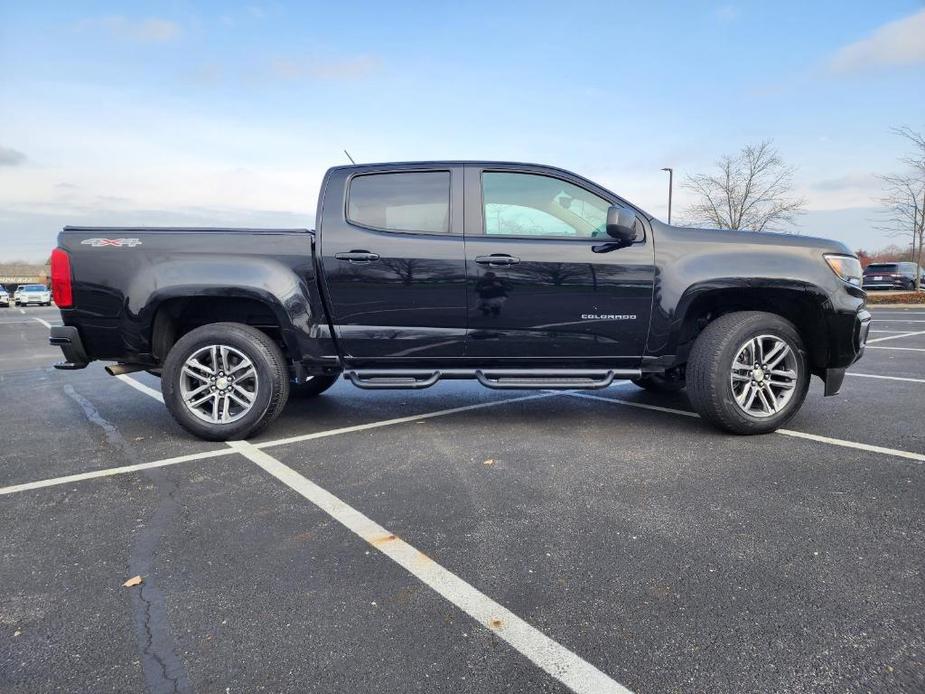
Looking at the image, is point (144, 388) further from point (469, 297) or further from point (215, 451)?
point (469, 297)

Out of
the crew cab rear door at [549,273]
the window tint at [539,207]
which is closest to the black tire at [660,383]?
the crew cab rear door at [549,273]

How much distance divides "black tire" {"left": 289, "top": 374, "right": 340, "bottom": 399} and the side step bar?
61.6 inches

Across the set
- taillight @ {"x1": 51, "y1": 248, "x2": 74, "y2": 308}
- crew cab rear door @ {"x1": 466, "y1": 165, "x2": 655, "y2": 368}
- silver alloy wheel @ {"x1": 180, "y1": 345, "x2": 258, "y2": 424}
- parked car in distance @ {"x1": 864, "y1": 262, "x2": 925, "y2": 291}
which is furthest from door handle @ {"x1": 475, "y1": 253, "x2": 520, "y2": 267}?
parked car in distance @ {"x1": 864, "y1": 262, "x2": 925, "y2": 291}

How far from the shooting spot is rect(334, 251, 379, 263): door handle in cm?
412

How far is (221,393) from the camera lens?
421 cm

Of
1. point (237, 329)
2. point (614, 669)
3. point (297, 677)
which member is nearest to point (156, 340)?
point (237, 329)

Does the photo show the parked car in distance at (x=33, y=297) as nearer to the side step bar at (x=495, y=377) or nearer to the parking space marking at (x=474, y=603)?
the side step bar at (x=495, y=377)

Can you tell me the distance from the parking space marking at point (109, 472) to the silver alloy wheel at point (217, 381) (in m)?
0.32

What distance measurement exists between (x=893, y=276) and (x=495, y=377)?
94.3 feet

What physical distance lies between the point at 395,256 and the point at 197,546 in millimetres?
2280

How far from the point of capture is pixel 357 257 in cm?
412

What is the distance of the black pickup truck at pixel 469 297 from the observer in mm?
4090

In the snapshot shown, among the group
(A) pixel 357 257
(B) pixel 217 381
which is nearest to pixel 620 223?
(A) pixel 357 257

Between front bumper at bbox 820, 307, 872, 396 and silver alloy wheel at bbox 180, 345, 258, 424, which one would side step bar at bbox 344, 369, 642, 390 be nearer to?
silver alloy wheel at bbox 180, 345, 258, 424
